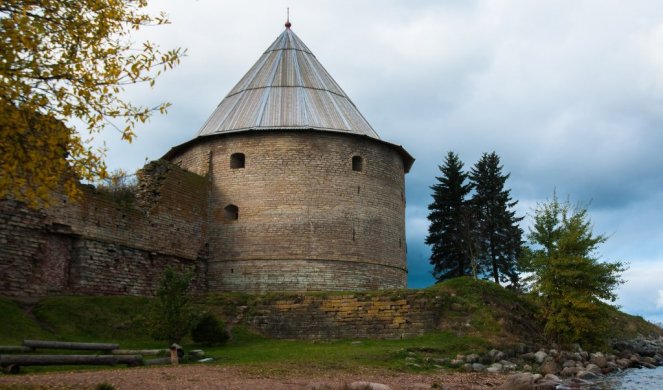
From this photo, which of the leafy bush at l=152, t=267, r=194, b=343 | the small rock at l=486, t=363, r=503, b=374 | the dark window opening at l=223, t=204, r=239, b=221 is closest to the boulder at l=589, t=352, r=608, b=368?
the small rock at l=486, t=363, r=503, b=374

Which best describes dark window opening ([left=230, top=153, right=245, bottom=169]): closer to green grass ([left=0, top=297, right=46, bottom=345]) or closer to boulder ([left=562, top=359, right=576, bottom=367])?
green grass ([left=0, top=297, right=46, bottom=345])

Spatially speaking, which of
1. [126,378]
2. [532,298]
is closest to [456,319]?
[532,298]

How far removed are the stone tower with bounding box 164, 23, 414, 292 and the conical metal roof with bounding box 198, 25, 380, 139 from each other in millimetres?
67

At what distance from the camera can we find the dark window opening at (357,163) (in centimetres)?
2542

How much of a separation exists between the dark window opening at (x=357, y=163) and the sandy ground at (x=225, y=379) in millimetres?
13148

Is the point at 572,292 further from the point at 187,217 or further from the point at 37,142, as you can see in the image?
the point at 37,142

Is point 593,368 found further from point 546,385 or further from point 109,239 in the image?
point 109,239

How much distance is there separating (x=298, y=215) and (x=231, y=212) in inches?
104

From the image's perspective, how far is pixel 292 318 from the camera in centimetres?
1867

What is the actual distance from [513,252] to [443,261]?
328 cm

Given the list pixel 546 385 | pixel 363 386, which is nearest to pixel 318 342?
pixel 546 385

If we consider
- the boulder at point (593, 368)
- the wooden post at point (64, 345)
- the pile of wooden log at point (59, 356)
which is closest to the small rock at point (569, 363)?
the boulder at point (593, 368)

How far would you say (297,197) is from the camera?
78.8 ft

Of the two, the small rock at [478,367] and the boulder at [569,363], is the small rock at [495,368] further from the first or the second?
the boulder at [569,363]
